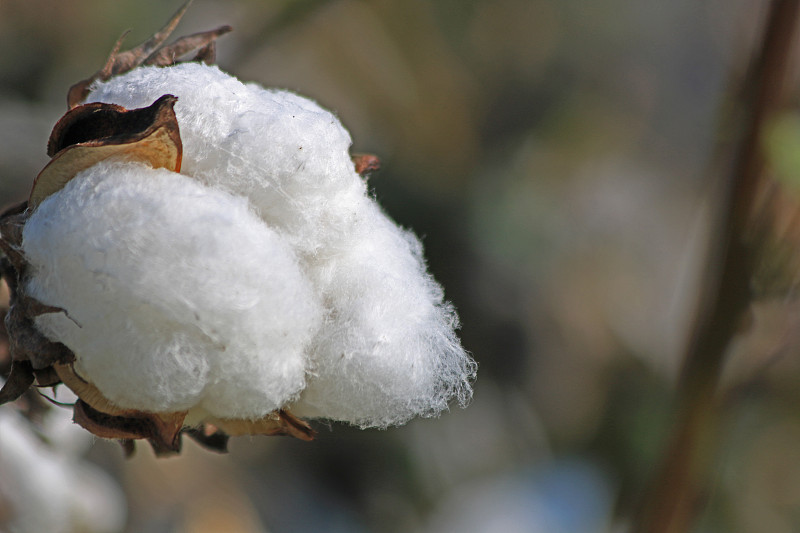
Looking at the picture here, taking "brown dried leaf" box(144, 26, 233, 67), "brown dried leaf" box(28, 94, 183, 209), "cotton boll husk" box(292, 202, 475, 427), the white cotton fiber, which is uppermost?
"brown dried leaf" box(144, 26, 233, 67)

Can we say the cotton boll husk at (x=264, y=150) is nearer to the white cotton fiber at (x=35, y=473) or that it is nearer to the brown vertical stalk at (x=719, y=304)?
the brown vertical stalk at (x=719, y=304)

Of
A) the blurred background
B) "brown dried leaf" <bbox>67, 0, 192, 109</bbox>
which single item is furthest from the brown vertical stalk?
the blurred background

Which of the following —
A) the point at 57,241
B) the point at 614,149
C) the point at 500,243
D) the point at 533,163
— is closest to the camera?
the point at 57,241

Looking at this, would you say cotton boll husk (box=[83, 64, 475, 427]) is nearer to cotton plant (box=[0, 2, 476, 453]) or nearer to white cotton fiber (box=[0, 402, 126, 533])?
cotton plant (box=[0, 2, 476, 453])

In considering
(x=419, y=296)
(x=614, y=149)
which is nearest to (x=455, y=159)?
(x=614, y=149)

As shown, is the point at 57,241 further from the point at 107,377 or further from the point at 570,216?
the point at 570,216

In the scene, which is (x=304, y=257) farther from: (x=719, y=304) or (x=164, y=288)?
(x=719, y=304)

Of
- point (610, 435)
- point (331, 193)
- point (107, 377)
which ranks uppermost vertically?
point (331, 193)

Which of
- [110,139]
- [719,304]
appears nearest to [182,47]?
[110,139]
